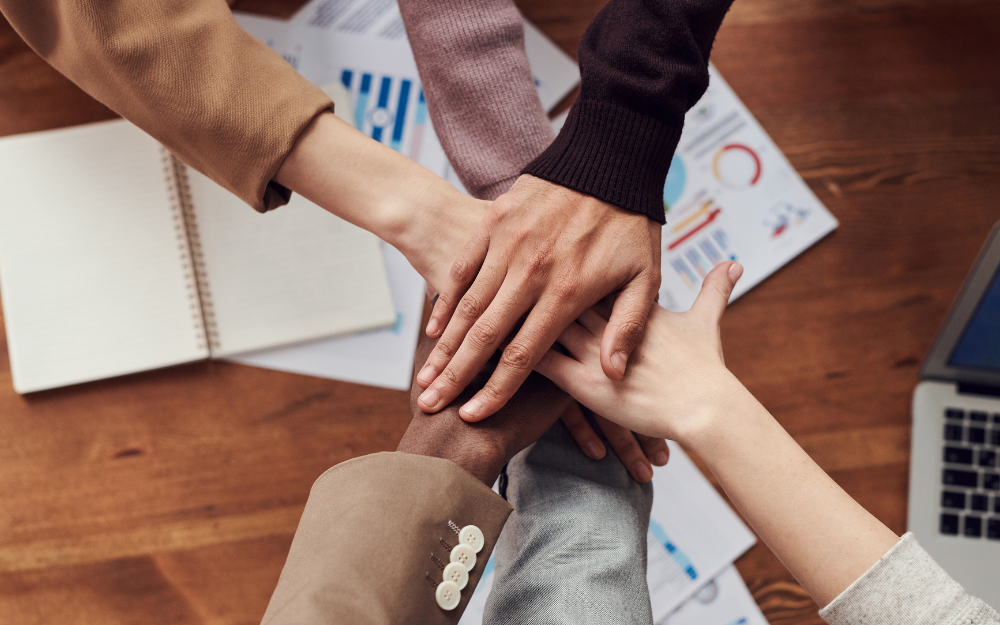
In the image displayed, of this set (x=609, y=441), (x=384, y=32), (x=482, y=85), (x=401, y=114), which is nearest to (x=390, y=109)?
(x=401, y=114)

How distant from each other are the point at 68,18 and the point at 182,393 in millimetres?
471

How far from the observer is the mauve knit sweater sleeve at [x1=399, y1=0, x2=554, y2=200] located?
0.73 metres

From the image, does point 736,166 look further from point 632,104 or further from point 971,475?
point 971,475

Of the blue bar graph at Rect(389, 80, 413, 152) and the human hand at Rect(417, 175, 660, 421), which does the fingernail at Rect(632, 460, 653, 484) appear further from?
the blue bar graph at Rect(389, 80, 413, 152)

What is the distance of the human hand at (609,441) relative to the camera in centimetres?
71

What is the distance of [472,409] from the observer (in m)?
0.61

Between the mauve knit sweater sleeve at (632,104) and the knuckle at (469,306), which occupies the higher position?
the mauve knit sweater sleeve at (632,104)

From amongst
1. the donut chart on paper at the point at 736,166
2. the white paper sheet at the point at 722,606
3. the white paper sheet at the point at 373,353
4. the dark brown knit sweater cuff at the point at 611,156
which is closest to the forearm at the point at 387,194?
the dark brown knit sweater cuff at the point at 611,156

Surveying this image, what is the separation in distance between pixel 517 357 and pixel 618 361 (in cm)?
10

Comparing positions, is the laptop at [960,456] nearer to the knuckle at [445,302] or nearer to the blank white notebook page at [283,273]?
the knuckle at [445,302]

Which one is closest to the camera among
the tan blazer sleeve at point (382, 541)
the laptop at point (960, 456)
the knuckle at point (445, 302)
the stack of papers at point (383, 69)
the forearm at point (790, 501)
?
the tan blazer sleeve at point (382, 541)

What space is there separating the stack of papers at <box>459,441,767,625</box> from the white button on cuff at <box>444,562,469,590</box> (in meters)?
0.37

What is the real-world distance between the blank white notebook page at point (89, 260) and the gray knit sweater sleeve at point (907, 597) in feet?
2.61

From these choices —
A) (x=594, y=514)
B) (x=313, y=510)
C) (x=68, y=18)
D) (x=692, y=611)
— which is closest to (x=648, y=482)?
(x=594, y=514)
